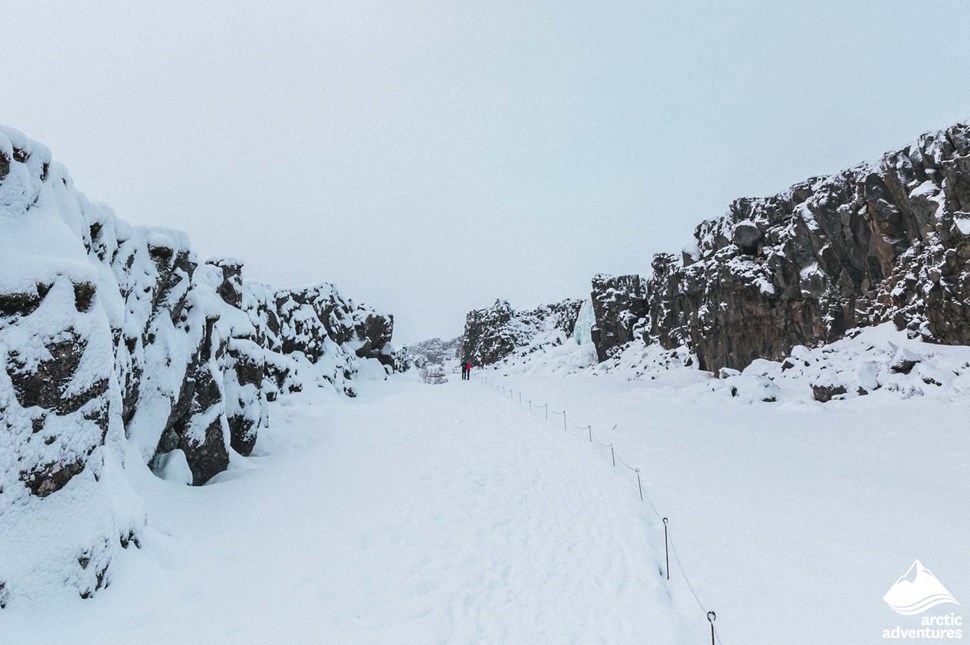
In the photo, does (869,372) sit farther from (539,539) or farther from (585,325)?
(585,325)

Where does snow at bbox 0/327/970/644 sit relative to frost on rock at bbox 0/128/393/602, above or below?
below

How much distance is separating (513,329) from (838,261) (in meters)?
76.1

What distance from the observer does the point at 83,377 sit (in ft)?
18.5

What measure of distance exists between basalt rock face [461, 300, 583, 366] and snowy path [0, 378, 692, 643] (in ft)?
261

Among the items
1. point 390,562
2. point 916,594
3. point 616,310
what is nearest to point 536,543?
point 390,562

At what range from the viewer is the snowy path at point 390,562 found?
5.11m

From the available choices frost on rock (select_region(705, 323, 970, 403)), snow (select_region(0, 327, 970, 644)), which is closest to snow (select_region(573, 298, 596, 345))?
frost on rock (select_region(705, 323, 970, 403))

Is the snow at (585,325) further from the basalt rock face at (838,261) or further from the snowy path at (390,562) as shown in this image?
the snowy path at (390,562)

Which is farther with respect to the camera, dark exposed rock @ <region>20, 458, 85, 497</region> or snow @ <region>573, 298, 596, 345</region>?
snow @ <region>573, 298, 596, 345</region>

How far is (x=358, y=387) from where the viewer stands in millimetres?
37750

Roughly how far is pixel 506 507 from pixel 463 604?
3636 millimetres

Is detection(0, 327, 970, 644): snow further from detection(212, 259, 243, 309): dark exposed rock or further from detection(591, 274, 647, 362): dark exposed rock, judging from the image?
detection(591, 274, 647, 362): dark exposed rock

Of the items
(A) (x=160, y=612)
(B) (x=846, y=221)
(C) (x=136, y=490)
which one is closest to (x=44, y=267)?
(C) (x=136, y=490)

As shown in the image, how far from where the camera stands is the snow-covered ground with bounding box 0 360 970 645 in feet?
17.1
